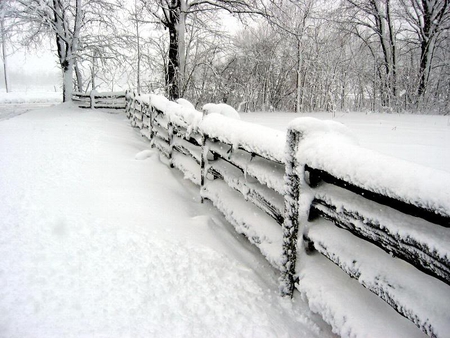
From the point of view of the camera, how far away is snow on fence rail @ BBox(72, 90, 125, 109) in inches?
710

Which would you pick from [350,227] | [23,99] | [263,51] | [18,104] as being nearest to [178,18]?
[263,51]

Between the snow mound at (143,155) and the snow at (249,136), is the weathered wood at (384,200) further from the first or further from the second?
the snow mound at (143,155)

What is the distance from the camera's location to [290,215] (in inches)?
77.7

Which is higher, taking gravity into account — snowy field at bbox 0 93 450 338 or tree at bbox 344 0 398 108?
tree at bbox 344 0 398 108

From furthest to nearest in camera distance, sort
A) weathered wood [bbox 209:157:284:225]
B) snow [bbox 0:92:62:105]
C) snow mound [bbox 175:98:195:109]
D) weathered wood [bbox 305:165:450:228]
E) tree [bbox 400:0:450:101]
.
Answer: snow [bbox 0:92:62:105] < tree [bbox 400:0:450:101] < snow mound [bbox 175:98:195:109] < weathered wood [bbox 209:157:284:225] < weathered wood [bbox 305:165:450:228]

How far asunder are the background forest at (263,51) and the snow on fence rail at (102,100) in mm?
1724

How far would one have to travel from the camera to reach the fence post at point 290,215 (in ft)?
6.23

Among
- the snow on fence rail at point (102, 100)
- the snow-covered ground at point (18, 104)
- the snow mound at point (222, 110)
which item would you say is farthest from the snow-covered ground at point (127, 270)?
the snow-covered ground at point (18, 104)

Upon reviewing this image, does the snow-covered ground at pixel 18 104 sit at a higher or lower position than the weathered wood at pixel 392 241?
higher

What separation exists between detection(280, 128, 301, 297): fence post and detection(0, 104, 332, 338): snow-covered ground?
0.53ft

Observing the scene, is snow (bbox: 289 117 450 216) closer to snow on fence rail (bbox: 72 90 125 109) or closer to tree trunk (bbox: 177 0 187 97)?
tree trunk (bbox: 177 0 187 97)

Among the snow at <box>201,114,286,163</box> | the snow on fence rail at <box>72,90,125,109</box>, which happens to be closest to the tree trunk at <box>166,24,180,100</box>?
the snow on fence rail at <box>72,90,125,109</box>

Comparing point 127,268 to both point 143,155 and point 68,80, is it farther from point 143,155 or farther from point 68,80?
point 68,80

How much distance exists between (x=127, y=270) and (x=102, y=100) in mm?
18295
